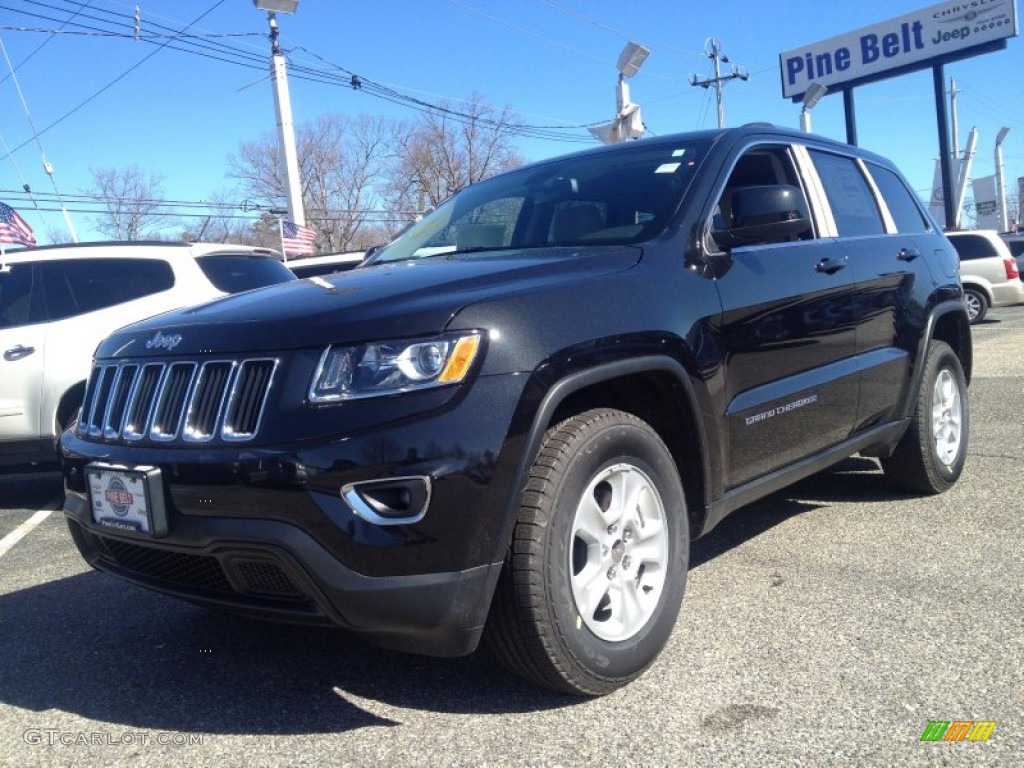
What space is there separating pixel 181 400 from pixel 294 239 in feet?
52.7

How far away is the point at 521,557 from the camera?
2.51 metres

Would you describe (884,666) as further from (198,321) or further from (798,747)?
(198,321)

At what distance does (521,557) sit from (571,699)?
1.96 ft

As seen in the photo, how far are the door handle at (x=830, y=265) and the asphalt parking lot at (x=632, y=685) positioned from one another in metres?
1.29

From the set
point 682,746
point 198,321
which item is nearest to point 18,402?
point 198,321

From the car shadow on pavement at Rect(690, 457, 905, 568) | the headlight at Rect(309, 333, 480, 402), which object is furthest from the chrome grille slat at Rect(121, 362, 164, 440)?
the car shadow on pavement at Rect(690, 457, 905, 568)

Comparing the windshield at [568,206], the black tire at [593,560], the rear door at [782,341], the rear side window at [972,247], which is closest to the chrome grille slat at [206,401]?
the black tire at [593,560]

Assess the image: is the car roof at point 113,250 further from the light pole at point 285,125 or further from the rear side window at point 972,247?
the rear side window at point 972,247

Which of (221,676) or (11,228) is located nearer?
(221,676)

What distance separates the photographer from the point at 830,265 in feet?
13.2

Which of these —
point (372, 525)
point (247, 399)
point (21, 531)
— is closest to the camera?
point (372, 525)

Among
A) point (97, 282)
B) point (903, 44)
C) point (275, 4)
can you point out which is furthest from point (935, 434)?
point (903, 44)

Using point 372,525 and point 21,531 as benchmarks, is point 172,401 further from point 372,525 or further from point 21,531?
point 21,531

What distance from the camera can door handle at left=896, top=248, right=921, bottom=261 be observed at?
4.73 meters
